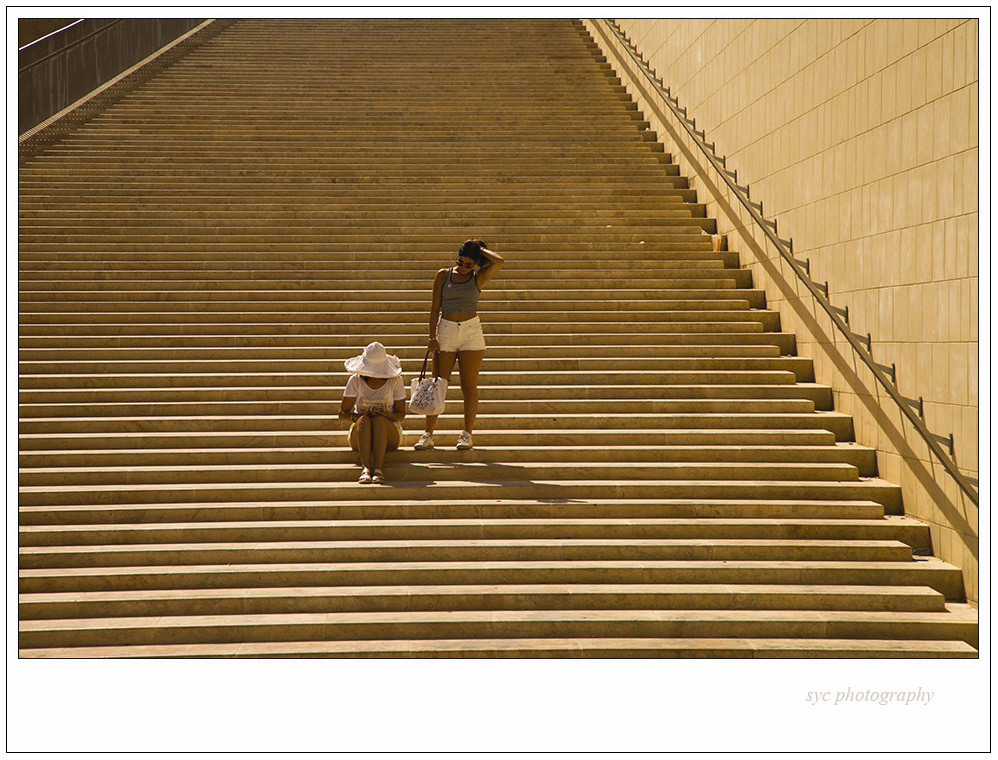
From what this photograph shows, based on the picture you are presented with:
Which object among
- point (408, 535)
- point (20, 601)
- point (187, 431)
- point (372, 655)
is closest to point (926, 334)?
point (408, 535)

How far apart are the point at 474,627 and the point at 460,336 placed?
2.46 metres

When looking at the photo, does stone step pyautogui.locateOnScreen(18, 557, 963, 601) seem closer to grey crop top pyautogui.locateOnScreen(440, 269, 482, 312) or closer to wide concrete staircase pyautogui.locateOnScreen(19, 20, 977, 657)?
wide concrete staircase pyautogui.locateOnScreen(19, 20, 977, 657)

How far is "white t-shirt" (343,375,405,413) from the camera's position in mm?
6246

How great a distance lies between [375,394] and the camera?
6258 millimetres

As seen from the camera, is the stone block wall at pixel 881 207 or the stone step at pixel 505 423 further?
the stone step at pixel 505 423

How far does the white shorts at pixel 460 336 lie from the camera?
21.8 feet

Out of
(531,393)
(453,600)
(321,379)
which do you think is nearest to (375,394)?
(321,379)

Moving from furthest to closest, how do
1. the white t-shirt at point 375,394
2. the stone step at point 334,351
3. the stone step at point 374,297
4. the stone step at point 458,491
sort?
the stone step at point 374,297 < the stone step at point 334,351 < the white t-shirt at point 375,394 < the stone step at point 458,491

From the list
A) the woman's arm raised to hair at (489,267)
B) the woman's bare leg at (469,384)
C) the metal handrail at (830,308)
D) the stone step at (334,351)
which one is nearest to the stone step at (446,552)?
the metal handrail at (830,308)

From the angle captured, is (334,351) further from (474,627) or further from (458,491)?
(474,627)

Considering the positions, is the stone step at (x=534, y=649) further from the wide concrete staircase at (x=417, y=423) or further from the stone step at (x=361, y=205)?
the stone step at (x=361, y=205)

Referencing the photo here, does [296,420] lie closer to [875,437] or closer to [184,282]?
[184,282]

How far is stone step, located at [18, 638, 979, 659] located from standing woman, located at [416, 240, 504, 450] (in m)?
2.15

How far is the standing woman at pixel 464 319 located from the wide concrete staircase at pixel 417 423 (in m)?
0.42
